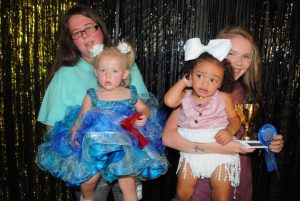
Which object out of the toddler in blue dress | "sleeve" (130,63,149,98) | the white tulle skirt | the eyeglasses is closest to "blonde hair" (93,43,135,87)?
the toddler in blue dress

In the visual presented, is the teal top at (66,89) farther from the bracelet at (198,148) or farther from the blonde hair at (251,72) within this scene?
the blonde hair at (251,72)

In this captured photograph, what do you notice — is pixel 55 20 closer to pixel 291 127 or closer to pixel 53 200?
pixel 53 200

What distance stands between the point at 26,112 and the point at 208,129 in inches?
57.5

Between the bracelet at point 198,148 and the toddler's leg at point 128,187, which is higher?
the bracelet at point 198,148

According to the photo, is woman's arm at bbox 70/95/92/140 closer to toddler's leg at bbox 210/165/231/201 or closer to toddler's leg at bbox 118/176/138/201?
toddler's leg at bbox 118/176/138/201

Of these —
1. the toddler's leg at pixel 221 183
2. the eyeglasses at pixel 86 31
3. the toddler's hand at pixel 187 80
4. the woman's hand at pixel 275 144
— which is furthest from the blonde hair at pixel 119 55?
the woman's hand at pixel 275 144

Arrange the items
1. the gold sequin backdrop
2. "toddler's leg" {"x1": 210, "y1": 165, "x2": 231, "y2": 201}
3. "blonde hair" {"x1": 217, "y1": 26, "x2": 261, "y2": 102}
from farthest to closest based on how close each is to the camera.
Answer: the gold sequin backdrop
"blonde hair" {"x1": 217, "y1": 26, "x2": 261, "y2": 102}
"toddler's leg" {"x1": 210, "y1": 165, "x2": 231, "y2": 201}

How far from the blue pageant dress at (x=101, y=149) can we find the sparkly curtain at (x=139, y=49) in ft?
2.37

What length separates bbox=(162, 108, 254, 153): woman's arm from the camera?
1.47 meters

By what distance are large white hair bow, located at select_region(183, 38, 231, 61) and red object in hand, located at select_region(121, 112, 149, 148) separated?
16.6 inches

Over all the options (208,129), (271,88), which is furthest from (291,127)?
(208,129)

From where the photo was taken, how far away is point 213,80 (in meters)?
1.49

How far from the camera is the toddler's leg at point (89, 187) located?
152 cm

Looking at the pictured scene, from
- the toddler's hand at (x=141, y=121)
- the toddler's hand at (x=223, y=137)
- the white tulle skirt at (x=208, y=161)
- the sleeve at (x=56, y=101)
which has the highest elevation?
the sleeve at (x=56, y=101)
